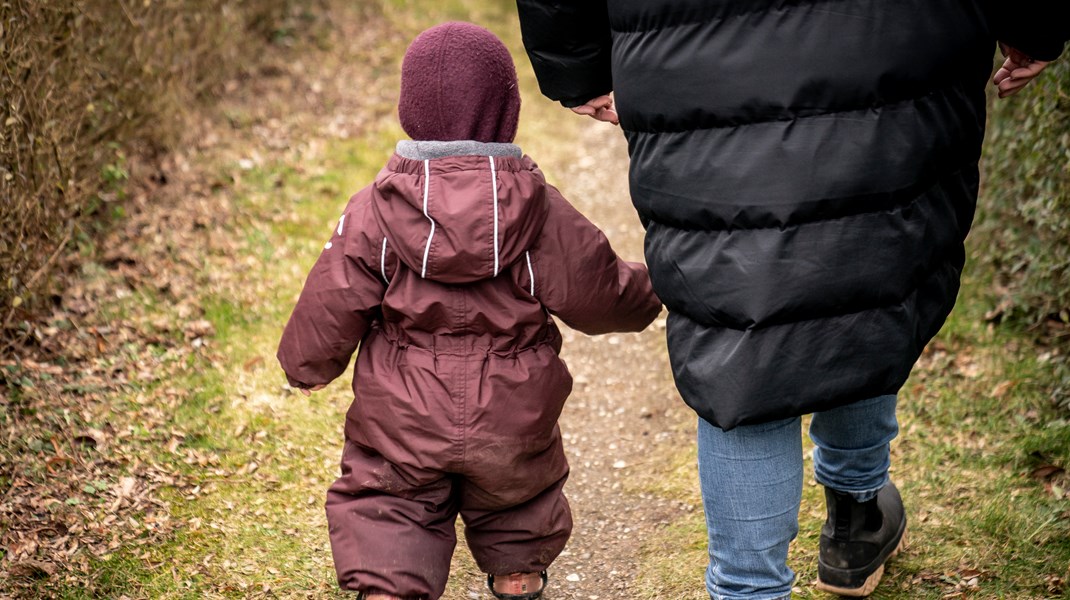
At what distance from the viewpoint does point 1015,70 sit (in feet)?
8.00

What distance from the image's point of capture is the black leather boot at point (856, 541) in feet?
9.50

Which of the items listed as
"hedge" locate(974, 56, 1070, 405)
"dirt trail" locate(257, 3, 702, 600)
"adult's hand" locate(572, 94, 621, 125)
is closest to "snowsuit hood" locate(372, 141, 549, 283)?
"adult's hand" locate(572, 94, 621, 125)

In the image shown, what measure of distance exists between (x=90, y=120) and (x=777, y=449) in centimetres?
391

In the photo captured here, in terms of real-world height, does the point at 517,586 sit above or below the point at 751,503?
below

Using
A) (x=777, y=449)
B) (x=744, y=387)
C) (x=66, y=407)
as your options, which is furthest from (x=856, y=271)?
(x=66, y=407)

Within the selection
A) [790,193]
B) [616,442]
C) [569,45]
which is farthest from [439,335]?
[616,442]

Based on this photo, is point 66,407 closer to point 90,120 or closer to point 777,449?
point 90,120

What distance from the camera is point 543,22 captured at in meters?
2.41

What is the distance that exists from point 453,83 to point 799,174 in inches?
39.9

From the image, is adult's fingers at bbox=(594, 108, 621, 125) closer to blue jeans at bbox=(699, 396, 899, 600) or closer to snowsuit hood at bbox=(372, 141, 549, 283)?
snowsuit hood at bbox=(372, 141, 549, 283)

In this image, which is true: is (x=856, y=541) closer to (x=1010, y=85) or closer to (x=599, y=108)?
(x=1010, y=85)

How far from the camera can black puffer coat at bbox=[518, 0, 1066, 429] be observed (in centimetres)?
194

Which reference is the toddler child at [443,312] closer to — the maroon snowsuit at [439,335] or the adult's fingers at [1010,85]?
the maroon snowsuit at [439,335]

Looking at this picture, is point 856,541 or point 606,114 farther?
point 856,541
